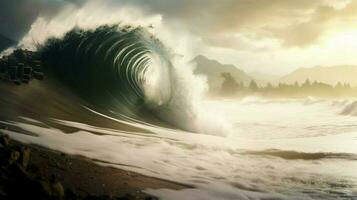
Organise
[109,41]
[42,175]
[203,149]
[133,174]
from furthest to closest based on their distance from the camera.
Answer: [109,41], [203,149], [133,174], [42,175]

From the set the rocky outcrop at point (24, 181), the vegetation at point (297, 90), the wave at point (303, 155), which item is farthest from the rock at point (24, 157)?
the vegetation at point (297, 90)

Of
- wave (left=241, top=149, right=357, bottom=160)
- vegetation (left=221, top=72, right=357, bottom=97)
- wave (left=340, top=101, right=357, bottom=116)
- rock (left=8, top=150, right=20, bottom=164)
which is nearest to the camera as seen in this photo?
rock (left=8, top=150, right=20, bottom=164)

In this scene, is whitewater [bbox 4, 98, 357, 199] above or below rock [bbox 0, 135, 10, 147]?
below

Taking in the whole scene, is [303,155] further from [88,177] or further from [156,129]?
[88,177]

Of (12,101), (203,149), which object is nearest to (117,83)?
(203,149)

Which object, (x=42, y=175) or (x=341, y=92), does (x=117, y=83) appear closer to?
(x=42, y=175)

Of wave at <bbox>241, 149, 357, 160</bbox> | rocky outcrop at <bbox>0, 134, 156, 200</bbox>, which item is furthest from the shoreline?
wave at <bbox>241, 149, 357, 160</bbox>

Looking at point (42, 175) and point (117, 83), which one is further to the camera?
point (117, 83)

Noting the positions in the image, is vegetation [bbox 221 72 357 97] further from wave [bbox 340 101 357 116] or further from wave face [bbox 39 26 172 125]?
wave face [bbox 39 26 172 125]

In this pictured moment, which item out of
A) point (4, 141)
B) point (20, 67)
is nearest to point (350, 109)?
point (20, 67)
